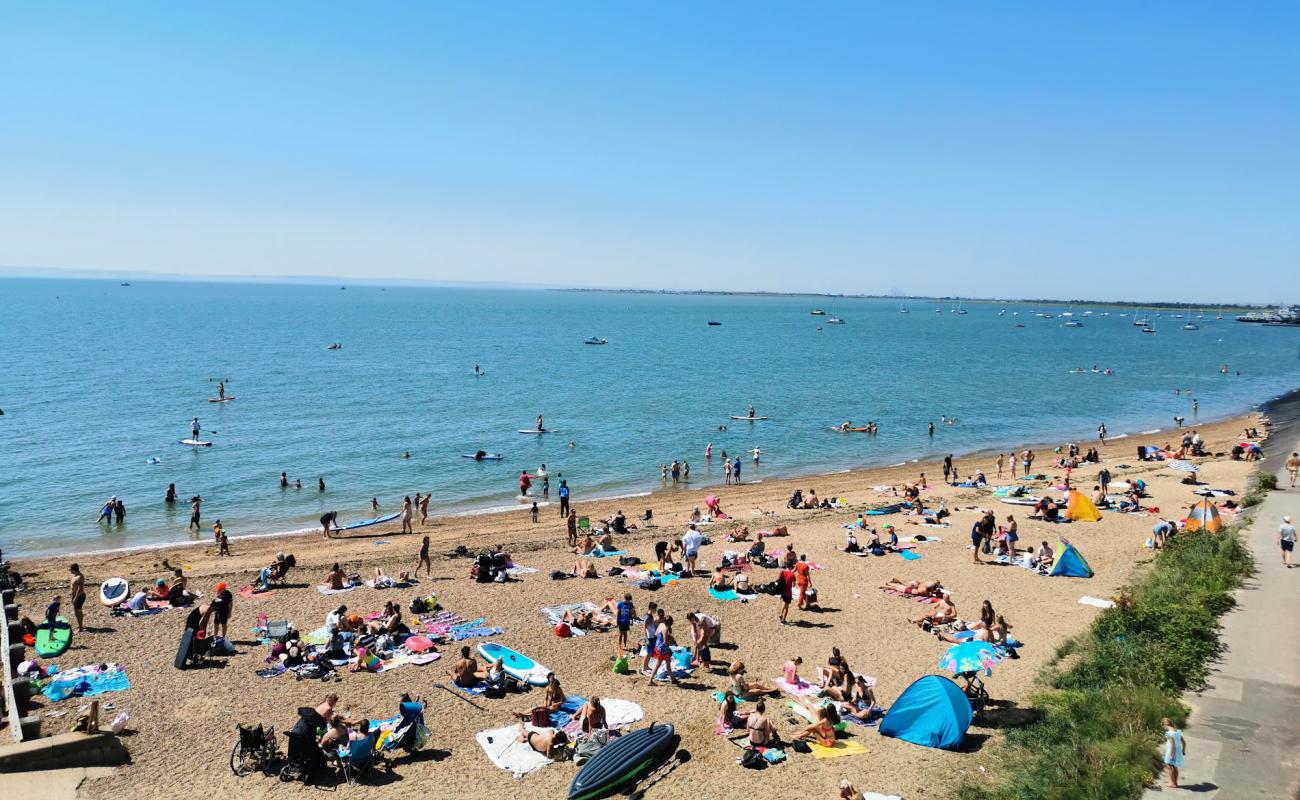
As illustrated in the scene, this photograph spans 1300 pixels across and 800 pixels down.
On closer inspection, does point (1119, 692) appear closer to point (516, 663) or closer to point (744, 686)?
point (744, 686)

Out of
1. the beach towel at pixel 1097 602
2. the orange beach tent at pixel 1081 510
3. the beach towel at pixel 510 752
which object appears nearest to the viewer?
the beach towel at pixel 510 752

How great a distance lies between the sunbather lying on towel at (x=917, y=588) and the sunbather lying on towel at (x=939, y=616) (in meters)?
1.04

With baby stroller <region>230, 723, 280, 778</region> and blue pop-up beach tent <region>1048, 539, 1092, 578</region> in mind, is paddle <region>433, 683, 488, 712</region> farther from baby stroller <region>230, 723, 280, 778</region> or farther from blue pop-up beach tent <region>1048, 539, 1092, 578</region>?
blue pop-up beach tent <region>1048, 539, 1092, 578</region>

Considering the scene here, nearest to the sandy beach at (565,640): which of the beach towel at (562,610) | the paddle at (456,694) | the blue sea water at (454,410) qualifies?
the paddle at (456,694)

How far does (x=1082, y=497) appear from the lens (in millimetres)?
28359

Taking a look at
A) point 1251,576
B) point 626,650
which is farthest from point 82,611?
point 1251,576

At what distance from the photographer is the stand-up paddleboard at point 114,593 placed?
1881 cm

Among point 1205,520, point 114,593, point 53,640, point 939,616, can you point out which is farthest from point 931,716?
point 114,593

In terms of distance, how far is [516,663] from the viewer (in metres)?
15.7

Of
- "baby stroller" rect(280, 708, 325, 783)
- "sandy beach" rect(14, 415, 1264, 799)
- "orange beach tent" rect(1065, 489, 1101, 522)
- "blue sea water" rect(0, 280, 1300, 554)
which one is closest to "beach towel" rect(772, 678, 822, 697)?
"sandy beach" rect(14, 415, 1264, 799)

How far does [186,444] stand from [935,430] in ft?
154

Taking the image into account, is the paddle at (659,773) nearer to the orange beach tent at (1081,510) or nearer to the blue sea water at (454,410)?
the orange beach tent at (1081,510)

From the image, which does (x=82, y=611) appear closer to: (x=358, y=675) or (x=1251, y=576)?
(x=358, y=675)

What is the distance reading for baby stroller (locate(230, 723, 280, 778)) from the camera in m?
12.1
